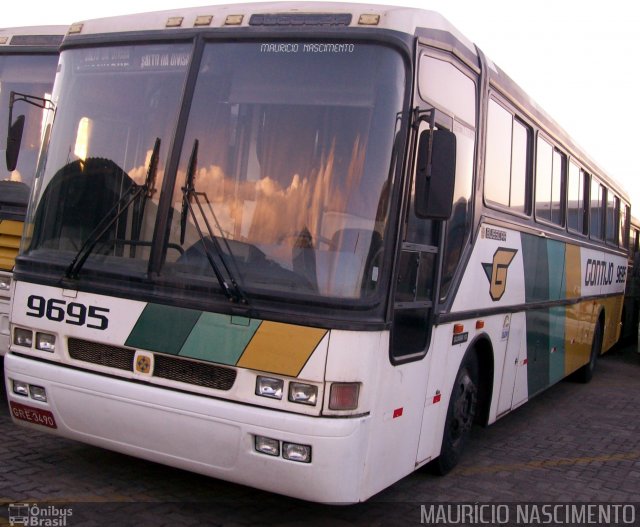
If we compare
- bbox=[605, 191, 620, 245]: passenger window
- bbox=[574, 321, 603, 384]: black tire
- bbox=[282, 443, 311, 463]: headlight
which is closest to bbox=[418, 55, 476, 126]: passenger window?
bbox=[282, 443, 311, 463]: headlight

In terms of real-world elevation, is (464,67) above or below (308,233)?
above

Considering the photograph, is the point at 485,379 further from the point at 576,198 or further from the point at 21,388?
the point at 576,198

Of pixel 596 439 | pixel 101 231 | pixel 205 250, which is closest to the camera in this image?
pixel 205 250

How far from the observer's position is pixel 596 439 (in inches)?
326

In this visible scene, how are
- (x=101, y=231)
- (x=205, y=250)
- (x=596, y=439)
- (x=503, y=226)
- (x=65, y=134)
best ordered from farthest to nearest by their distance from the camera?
(x=596, y=439), (x=503, y=226), (x=65, y=134), (x=101, y=231), (x=205, y=250)

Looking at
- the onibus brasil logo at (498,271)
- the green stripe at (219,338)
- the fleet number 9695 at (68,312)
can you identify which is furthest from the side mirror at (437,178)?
the fleet number 9695 at (68,312)

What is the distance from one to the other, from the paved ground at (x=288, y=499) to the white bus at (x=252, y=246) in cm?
42

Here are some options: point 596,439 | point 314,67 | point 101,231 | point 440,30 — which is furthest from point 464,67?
point 596,439

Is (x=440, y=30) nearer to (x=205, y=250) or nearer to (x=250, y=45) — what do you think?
(x=250, y=45)

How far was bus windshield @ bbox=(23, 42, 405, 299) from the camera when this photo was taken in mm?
4539

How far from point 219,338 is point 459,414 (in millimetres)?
2471

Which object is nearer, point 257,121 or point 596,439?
point 257,121

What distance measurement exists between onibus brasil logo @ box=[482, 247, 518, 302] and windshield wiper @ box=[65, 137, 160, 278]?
2798mm

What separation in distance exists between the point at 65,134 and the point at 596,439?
19.9 feet
